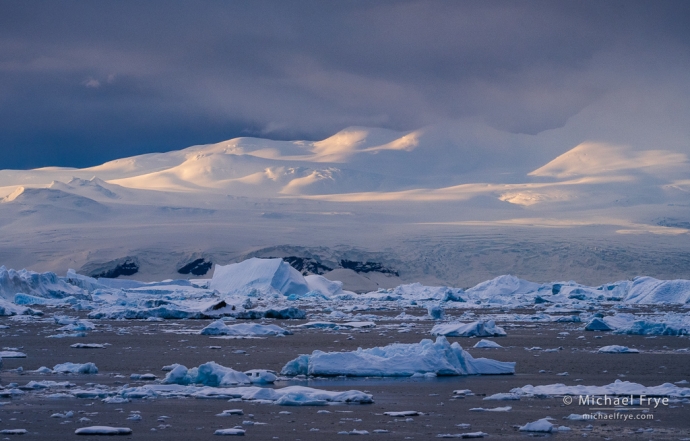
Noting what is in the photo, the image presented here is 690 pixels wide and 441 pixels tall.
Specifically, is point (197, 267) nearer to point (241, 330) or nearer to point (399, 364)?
point (241, 330)

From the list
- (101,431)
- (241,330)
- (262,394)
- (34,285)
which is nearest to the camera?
(101,431)

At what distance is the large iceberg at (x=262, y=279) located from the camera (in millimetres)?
45719

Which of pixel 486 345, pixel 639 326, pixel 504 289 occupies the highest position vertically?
pixel 486 345

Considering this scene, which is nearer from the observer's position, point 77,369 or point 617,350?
point 77,369

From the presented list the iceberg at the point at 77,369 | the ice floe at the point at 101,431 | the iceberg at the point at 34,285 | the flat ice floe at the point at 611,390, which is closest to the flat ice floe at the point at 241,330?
the iceberg at the point at 77,369

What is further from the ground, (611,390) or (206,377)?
(206,377)

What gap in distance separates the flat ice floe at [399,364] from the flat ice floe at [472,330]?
22.0 feet

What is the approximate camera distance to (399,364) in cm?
1275

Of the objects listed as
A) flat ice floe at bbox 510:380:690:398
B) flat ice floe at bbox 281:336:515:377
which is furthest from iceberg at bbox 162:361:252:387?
flat ice floe at bbox 510:380:690:398

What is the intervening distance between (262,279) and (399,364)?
110ft

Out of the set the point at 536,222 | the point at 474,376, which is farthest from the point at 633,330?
the point at 536,222

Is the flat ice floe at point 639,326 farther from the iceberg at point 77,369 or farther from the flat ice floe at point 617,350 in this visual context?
the iceberg at point 77,369

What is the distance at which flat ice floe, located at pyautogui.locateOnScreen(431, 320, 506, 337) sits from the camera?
19875mm

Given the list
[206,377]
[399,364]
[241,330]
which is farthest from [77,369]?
[241,330]
